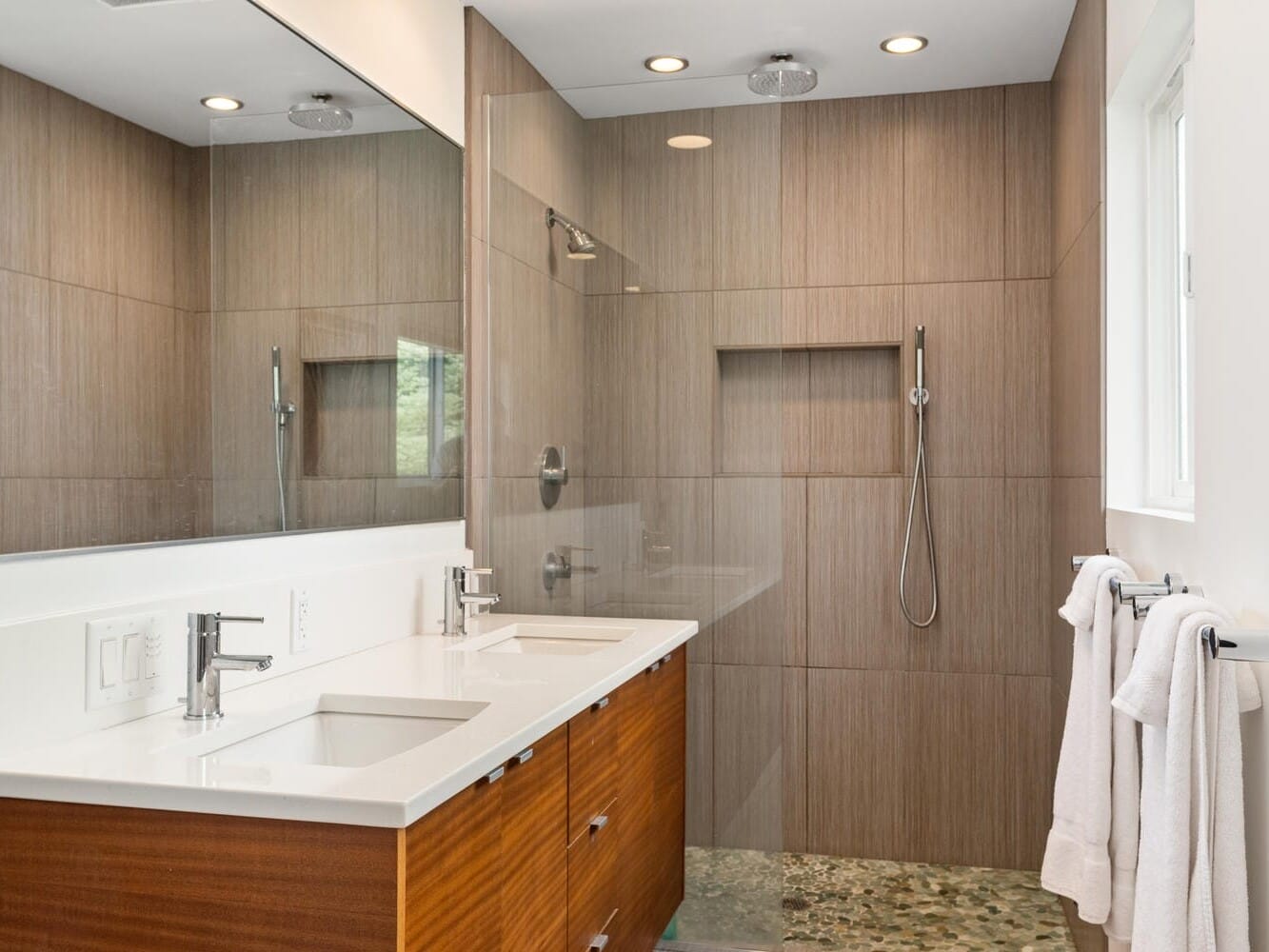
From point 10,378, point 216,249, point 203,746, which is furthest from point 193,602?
point 216,249

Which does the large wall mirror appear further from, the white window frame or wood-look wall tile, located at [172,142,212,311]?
the white window frame

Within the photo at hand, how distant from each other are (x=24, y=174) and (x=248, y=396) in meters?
0.58

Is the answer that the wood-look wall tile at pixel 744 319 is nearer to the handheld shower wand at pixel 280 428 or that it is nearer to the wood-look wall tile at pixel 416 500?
the wood-look wall tile at pixel 416 500

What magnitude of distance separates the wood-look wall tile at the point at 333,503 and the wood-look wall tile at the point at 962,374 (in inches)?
76.5

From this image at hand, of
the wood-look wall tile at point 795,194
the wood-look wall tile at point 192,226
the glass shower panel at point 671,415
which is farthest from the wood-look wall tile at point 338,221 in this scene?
the wood-look wall tile at point 795,194

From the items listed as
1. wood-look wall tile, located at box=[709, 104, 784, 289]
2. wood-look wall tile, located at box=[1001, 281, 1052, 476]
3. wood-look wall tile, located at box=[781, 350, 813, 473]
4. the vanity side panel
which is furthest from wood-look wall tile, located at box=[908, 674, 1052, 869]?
the vanity side panel

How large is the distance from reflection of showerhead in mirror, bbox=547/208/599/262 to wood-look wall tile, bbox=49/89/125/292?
4.27 feet

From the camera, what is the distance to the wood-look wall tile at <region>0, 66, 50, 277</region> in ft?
4.88

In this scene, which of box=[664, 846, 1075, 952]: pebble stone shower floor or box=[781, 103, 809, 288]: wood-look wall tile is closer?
box=[664, 846, 1075, 952]: pebble stone shower floor

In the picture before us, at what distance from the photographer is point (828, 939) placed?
3.08 metres

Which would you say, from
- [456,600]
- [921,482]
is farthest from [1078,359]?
[456,600]

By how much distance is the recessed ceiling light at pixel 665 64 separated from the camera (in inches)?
130

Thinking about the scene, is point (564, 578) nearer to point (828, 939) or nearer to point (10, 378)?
point (828, 939)

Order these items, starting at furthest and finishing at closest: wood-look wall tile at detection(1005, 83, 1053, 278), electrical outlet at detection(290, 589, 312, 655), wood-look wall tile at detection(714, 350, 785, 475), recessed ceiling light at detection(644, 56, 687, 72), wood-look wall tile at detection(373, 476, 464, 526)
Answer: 1. wood-look wall tile at detection(1005, 83, 1053, 278)
2. recessed ceiling light at detection(644, 56, 687, 72)
3. wood-look wall tile at detection(714, 350, 785, 475)
4. wood-look wall tile at detection(373, 476, 464, 526)
5. electrical outlet at detection(290, 589, 312, 655)
